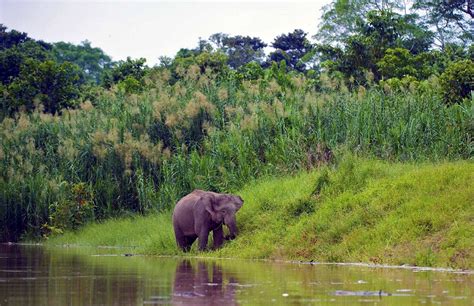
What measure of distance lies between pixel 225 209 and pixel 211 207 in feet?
1.13

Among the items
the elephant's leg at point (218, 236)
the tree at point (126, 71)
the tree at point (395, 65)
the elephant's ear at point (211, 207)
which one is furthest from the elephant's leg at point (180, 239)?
the tree at point (126, 71)

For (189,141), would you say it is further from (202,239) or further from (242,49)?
(242,49)

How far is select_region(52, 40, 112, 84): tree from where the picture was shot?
273 ft

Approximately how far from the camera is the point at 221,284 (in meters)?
14.2

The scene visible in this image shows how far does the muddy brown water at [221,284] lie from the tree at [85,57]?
6436 cm

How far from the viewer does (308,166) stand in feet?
78.2

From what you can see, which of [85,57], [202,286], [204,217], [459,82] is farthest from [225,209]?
[85,57]

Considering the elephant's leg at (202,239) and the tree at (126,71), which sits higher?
the tree at (126,71)

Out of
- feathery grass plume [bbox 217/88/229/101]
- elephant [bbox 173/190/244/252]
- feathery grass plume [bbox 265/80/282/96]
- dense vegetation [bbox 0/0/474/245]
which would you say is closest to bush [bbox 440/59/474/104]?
dense vegetation [bbox 0/0/474/245]

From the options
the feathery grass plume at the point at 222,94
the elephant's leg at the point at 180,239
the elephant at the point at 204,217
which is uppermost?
the feathery grass plume at the point at 222,94

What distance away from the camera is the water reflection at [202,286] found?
1209 centimetres

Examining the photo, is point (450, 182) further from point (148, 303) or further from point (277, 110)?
point (148, 303)

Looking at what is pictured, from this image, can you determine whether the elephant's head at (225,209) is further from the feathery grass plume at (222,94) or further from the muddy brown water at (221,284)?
the feathery grass plume at (222,94)

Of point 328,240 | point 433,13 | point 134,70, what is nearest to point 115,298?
point 328,240
